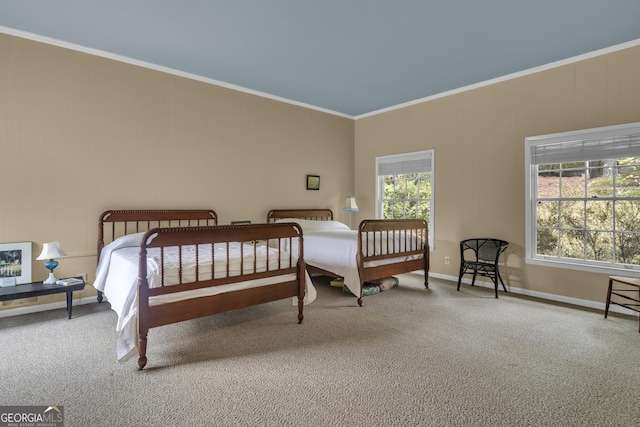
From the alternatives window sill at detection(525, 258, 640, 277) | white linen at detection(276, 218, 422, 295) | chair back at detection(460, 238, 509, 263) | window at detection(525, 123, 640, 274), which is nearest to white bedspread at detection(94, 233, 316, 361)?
white linen at detection(276, 218, 422, 295)

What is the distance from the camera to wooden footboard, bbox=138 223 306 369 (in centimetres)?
222

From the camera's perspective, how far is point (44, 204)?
3316 millimetres

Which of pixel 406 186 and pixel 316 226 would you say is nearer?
pixel 316 226

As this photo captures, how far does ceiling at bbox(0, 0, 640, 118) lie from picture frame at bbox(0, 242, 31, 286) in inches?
81.5

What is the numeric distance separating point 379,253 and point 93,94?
3.68 meters

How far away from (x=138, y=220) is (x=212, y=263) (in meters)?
1.84

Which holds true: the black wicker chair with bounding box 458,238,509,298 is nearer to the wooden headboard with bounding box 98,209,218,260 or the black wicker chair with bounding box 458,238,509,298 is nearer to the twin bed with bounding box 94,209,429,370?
the twin bed with bounding box 94,209,429,370

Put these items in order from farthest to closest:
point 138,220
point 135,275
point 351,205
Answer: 1. point 351,205
2. point 138,220
3. point 135,275

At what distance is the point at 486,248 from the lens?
423 cm

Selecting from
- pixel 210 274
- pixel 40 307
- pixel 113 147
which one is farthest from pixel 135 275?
pixel 113 147

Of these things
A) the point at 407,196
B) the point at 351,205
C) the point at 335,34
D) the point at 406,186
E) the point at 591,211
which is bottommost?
the point at 591,211

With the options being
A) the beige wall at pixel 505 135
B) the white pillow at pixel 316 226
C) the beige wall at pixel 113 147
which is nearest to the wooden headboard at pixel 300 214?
the beige wall at pixel 113 147

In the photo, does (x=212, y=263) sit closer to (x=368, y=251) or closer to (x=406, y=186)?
(x=368, y=251)

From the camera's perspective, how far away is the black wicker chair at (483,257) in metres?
4.02
